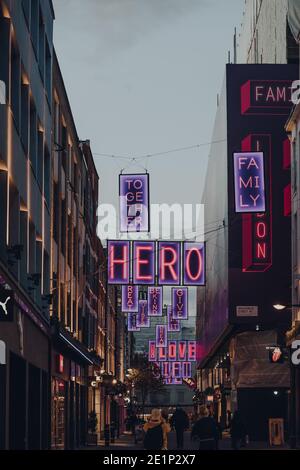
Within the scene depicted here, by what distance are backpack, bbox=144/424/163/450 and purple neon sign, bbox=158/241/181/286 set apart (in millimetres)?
29339

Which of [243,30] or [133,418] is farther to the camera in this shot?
[243,30]

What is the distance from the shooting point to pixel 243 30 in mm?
95938

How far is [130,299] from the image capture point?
7819cm

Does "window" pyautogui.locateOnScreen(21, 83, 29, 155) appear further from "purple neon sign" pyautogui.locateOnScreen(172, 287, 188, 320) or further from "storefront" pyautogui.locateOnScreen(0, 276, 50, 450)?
"purple neon sign" pyautogui.locateOnScreen(172, 287, 188, 320)

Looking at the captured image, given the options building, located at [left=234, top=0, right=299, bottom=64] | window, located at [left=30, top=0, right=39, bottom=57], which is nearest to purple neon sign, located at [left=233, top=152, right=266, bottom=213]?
building, located at [left=234, top=0, right=299, bottom=64]

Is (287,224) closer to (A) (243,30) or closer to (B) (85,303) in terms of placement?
(B) (85,303)

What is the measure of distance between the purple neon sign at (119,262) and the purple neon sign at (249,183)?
6522 millimetres

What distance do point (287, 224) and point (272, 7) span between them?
1622 cm

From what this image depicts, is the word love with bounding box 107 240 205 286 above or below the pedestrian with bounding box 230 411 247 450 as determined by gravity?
above

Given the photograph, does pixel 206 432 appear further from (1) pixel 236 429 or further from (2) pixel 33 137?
(1) pixel 236 429

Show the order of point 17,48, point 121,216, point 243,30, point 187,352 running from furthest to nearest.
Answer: point 187,352 < point 243,30 < point 121,216 < point 17,48

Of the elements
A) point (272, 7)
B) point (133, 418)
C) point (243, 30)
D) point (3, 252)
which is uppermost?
point (243, 30)

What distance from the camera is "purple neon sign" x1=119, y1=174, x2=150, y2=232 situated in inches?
2061
